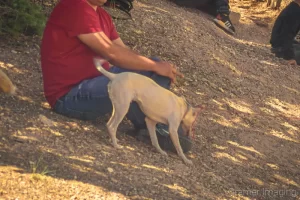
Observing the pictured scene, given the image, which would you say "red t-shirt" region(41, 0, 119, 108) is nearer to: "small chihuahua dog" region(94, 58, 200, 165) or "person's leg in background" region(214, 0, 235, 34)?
"small chihuahua dog" region(94, 58, 200, 165)

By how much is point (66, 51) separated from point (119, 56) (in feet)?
1.36

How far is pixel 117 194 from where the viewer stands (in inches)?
142

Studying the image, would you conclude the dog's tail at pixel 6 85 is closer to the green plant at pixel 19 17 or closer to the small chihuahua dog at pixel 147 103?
the small chihuahua dog at pixel 147 103

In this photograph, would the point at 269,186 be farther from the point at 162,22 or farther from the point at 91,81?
the point at 162,22

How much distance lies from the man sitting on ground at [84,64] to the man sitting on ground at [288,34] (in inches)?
194

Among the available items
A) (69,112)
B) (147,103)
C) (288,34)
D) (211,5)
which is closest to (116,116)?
(147,103)

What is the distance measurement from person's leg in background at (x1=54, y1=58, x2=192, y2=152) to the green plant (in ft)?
5.00

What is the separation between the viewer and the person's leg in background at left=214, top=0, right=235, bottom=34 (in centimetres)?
1022

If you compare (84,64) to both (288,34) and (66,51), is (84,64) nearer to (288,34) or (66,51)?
(66,51)

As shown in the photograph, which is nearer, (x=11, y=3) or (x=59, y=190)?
(x=59, y=190)

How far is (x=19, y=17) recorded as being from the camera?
18.7 ft

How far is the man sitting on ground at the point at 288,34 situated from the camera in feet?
29.1

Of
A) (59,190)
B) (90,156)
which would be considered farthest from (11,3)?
(59,190)

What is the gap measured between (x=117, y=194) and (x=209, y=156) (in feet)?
4.68
